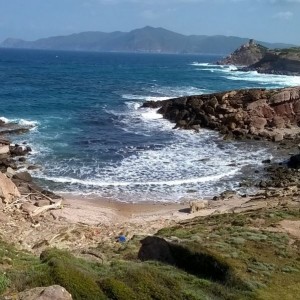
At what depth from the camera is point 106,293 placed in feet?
34.9

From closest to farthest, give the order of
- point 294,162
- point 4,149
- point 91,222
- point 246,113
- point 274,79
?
point 91,222, point 294,162, point 4,149, point 246,113, point 274,79

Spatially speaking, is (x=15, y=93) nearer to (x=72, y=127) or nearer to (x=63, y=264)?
(x=72, y=127)

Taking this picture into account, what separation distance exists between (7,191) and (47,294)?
59.9ft

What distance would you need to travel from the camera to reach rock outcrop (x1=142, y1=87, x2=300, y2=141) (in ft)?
162

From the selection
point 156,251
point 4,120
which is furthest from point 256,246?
point 4,120

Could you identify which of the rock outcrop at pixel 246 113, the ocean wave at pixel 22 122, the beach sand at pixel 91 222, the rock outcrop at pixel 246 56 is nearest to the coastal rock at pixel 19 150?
the beach sand at pixel 91 222

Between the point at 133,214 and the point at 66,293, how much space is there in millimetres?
17422

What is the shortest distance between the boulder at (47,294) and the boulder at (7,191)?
1689 centimetres

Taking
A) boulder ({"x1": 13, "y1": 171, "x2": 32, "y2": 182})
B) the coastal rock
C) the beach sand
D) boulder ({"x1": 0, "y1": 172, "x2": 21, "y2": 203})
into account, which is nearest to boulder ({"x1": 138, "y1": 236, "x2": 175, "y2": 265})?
the beach sand

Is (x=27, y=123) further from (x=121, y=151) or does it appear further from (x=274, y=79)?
(x=274, y=79)

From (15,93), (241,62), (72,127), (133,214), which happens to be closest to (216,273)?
(133,214)

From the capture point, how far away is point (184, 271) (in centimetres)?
1312

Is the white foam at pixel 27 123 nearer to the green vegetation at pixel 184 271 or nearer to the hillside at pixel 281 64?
the green vegetation at pixel 184 271

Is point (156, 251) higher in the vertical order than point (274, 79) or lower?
lower
